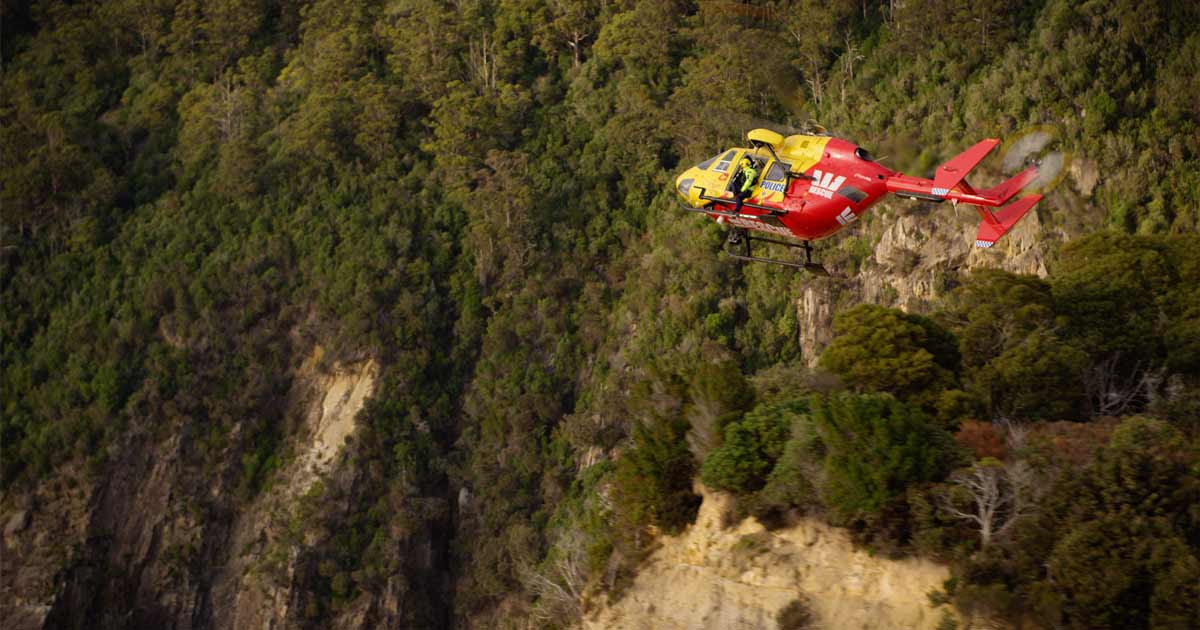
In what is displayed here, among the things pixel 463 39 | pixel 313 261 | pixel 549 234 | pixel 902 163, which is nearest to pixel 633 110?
pixel 549 234

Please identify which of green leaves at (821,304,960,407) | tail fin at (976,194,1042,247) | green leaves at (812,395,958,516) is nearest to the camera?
tail fin at (976,194,1042,247)

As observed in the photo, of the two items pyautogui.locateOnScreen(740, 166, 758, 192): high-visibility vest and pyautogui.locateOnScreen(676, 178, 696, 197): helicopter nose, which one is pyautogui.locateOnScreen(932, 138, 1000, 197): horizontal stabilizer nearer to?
pyautogui.locateOnScreen(740, 166, 758, 192): high-visibility vest

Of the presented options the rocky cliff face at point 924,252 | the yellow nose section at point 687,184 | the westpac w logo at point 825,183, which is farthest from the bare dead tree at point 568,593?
the rocky cliff face at point 924,252

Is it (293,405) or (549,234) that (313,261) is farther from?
(549,234)

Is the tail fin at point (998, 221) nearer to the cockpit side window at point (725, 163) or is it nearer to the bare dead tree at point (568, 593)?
the cockpit side window at point (725, 163)

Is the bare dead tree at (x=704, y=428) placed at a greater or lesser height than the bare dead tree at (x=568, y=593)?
greater

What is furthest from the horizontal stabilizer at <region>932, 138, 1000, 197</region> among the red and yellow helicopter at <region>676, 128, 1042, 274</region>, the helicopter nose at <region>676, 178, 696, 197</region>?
the helicopter nose at <region>676, 178, 696, 197</region>
